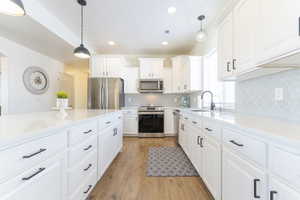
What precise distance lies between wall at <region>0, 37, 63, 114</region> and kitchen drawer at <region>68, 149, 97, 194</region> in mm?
3024

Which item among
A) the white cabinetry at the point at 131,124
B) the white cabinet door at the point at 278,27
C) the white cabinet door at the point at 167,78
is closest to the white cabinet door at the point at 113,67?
the white cabinetry at the point at 131,124

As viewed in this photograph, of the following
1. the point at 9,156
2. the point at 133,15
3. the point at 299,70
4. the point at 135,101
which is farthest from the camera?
the point at 135,101

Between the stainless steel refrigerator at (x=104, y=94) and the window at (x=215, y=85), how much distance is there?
2335mm

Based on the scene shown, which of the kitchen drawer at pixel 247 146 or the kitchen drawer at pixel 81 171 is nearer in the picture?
the kitchen drawer at pixel 247 146

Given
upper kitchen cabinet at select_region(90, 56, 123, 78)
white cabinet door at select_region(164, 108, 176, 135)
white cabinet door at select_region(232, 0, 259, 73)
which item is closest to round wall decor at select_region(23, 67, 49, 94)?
upper kitchen cabinet at select_region(90, 56, 123, 78)

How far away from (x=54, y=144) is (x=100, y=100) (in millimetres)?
3213

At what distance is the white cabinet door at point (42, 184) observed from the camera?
745 millimetres

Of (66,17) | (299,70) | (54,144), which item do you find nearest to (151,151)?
(54,144)

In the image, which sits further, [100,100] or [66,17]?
[100,100]

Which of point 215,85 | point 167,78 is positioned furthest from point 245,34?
point 167,78

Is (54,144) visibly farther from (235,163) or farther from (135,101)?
(135,101)

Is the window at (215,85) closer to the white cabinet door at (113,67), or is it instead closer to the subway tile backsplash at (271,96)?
the subway tile backsplash at (271,96)

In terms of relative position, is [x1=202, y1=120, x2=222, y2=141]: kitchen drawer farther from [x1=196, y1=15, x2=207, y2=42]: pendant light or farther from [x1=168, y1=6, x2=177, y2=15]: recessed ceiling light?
[x1=168, y1=6, x2=177, y2=15]: recessed ceiling light

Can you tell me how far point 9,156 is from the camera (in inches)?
27.2
